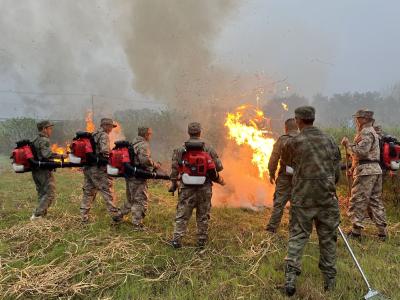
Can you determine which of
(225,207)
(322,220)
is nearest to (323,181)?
(322,220)

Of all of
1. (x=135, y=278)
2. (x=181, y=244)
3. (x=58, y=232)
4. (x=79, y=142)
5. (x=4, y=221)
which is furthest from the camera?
(x=4, y=221)

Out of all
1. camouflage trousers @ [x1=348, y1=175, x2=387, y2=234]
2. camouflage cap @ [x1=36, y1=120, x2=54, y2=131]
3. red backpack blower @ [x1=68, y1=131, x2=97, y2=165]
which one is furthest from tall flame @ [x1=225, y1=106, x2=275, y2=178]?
camouflage cap @ [x1=36, y1=120, x2=54, y2=131]

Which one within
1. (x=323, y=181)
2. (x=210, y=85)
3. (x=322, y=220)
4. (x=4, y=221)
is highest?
(x=210, y=85)

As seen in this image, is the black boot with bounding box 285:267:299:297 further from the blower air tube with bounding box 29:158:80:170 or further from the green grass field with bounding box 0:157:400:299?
the blower air tube with bounding box 29:158:80:170

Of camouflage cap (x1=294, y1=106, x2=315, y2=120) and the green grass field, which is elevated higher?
camouflage cap (x1=294, y1=106, x2=315, y2=120)

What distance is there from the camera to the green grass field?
4.94 m

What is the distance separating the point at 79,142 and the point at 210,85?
20.5 feet

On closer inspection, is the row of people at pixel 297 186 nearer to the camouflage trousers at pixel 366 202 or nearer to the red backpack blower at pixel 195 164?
the camouflage trousers at pixel 366 202

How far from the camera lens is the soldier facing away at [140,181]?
792 cm

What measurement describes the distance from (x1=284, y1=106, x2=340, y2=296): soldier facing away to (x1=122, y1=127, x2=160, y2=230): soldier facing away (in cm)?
385

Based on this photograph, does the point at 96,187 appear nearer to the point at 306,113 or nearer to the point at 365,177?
the point at 306,113

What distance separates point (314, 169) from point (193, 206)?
8.87 feet

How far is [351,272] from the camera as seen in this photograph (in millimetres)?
5434

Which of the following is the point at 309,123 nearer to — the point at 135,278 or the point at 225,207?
the point at 135,278
